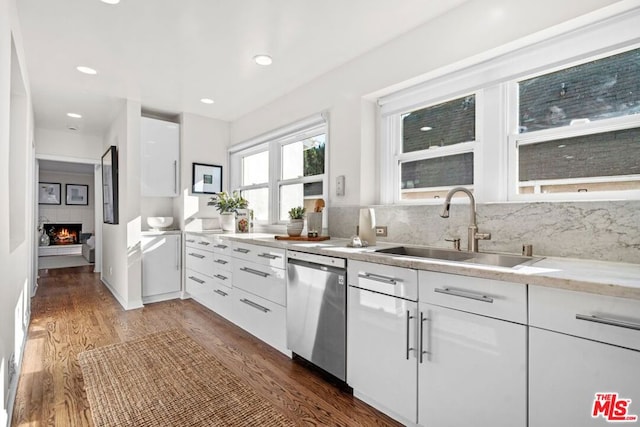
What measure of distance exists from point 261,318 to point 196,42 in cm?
232

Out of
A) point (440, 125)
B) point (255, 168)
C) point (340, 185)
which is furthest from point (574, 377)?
point (255, 168)

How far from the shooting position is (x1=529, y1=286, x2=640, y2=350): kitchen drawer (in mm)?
1044

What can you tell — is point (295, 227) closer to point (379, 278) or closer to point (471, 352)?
point (379, 278)

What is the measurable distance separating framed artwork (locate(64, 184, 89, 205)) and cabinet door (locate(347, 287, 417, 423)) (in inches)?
401

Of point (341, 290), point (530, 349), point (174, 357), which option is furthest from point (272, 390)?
point (530, 349)

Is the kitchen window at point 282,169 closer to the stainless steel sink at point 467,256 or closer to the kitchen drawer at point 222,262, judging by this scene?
the kitchen drawer at point 222,262

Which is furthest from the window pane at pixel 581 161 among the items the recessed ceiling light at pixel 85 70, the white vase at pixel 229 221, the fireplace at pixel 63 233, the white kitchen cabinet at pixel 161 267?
the fireplace at pixel 63 233

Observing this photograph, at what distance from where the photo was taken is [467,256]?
1990mm

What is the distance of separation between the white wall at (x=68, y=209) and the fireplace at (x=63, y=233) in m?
0.13

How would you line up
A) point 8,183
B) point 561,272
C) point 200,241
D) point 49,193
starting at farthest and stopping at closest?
1. point 49,193
2. point 200,241
3. point 8,183
4. point 561,272

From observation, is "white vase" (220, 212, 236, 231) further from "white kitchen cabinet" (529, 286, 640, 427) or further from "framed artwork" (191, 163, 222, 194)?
"white kitchen cabinet" (529, 286, 640, 427)

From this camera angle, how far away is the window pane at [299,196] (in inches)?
136

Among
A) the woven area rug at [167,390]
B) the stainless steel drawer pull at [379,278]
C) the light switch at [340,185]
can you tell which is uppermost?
the light switch at [340,185]

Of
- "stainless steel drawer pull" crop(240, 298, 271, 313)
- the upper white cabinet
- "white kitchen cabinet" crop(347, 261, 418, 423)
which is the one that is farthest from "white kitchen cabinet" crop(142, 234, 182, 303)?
"white kitchen cabinet" crop(347, 261, 418, 423)
